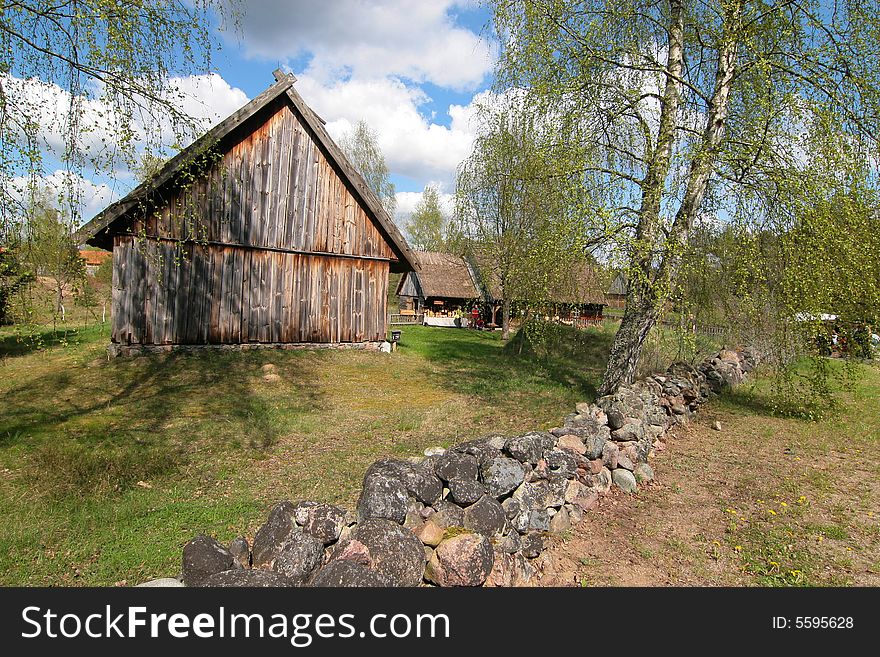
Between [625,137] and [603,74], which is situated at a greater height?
[603,74]

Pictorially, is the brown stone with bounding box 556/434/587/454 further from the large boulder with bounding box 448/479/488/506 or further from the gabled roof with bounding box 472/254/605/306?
the gabled roof with bounding box 472/254/605/306

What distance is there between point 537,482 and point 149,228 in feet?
36.2

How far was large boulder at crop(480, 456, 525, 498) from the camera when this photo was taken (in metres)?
4.84

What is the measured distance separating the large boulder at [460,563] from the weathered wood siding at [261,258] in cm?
1003

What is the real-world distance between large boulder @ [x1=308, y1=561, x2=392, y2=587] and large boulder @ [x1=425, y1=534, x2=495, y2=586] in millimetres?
547

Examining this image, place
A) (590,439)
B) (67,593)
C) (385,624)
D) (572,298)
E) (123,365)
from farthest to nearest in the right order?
(123,365) < (572,298) < (590,439) < (67,593) < (385,624)

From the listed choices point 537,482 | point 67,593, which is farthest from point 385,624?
point 537,482

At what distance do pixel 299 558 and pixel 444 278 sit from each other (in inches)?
1332

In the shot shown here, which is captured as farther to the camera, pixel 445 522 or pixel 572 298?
pixel 572 298

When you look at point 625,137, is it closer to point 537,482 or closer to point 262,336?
point 537,482

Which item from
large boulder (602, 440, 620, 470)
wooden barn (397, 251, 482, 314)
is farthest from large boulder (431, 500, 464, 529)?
wooden barn (397, 251, 482, 314)

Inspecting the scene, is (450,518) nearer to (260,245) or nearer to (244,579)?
(244,579)

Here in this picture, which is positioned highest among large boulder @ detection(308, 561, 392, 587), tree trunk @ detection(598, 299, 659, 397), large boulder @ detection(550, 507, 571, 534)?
tree trunk @ detection(598, 299, 659, 397)

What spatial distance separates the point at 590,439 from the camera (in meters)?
6.18
